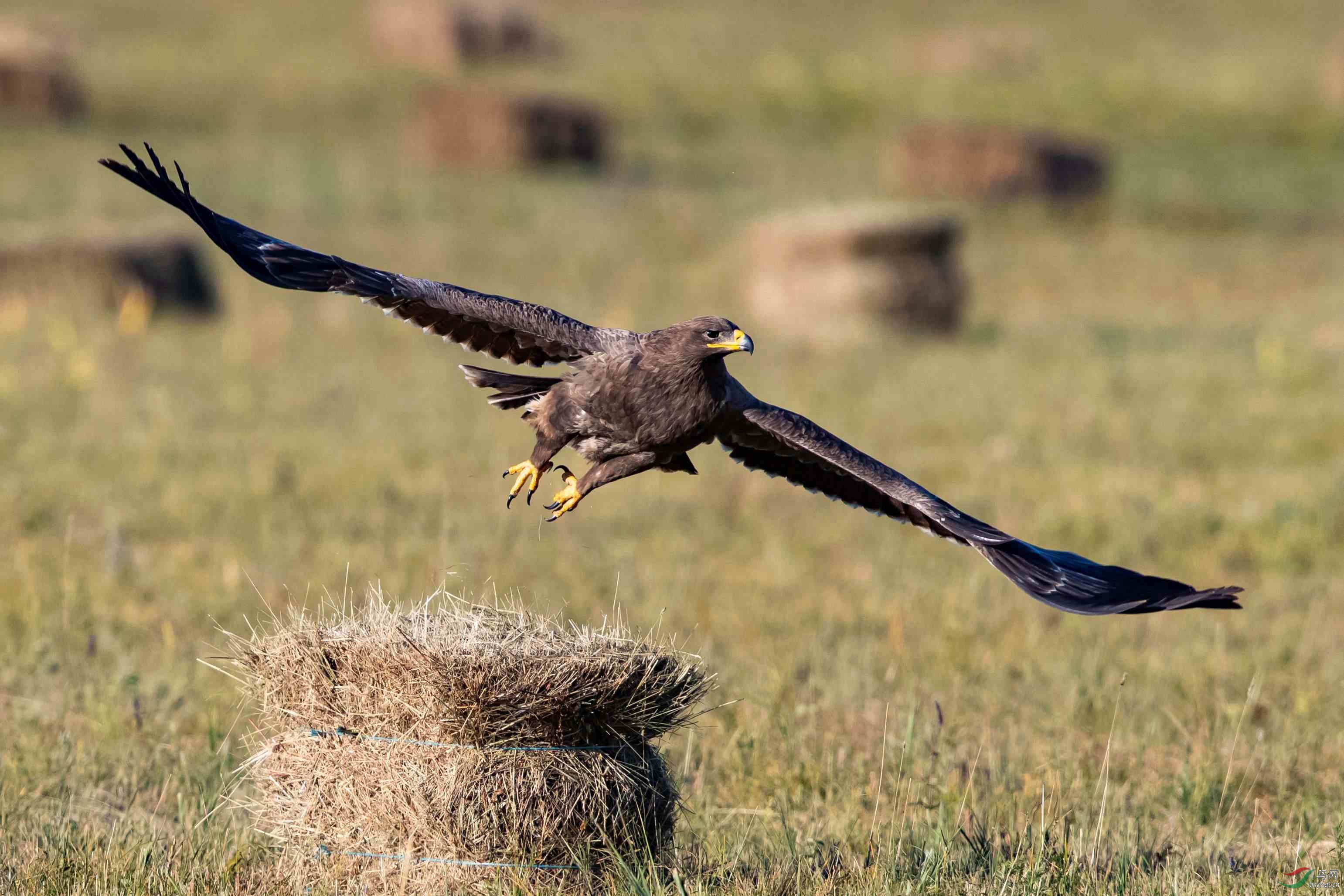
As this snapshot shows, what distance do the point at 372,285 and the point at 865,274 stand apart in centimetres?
1553

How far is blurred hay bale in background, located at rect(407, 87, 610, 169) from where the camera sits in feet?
92.5

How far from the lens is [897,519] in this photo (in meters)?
5.59

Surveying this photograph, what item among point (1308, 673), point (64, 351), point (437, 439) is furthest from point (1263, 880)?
point (64, 351)

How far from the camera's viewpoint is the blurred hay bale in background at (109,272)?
17844mm

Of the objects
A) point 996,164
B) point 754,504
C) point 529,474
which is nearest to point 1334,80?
point 996,164

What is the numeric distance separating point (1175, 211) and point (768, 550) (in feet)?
65.8

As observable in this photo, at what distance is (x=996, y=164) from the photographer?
2800 centimetres

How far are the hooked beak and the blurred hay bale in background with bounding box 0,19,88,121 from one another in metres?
27.0

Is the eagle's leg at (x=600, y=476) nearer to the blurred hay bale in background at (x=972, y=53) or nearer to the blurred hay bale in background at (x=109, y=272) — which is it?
the blurred hay bale in background at (x=109, y=272)

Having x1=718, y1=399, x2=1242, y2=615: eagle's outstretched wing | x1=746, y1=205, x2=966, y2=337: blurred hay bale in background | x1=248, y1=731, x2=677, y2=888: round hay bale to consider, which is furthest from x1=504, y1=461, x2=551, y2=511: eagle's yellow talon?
x1=746, y1=205, x2=966, y2=337: blurred hay bale in background

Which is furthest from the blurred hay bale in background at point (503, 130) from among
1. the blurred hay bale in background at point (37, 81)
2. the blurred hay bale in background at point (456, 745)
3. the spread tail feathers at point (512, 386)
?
the blurred hay bale in background at point (456, 745)

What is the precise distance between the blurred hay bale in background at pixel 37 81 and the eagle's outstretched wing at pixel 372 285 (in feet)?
85.2

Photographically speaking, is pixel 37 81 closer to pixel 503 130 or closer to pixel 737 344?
pixel 503 130

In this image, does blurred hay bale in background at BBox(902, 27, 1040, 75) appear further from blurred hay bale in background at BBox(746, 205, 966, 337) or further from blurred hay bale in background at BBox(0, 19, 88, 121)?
blurred hay bale in background at BBox(0, 19, 88, 121)
